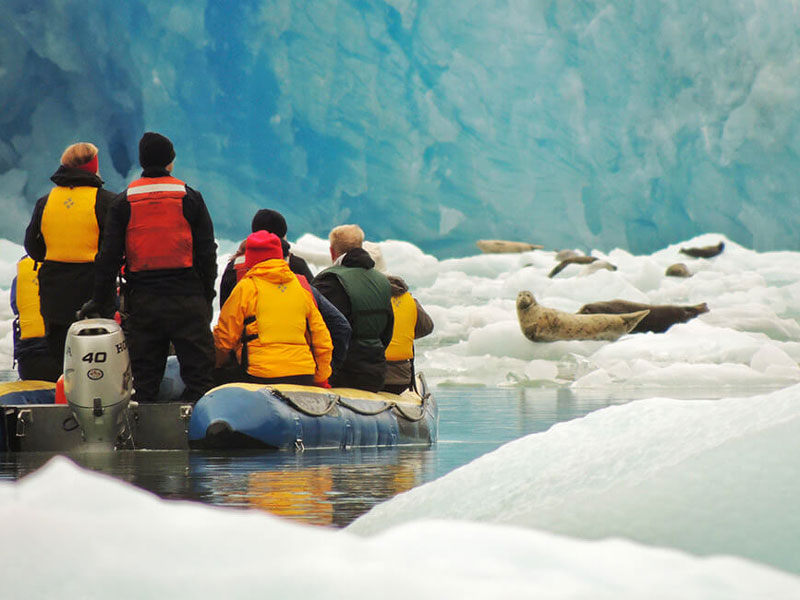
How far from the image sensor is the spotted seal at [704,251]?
17.9 metres

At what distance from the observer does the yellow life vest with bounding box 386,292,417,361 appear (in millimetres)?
5574

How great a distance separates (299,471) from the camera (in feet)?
13.4

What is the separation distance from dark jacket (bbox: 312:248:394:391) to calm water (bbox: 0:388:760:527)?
43 cm

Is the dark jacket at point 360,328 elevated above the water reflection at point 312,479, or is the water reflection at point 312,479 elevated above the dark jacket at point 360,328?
the dark jacket at point 360,328

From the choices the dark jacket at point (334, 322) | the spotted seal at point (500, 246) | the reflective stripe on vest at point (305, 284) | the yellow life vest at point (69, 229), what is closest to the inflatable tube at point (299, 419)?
the dark jacket at point (334, 322)

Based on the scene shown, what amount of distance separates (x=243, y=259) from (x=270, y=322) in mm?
531

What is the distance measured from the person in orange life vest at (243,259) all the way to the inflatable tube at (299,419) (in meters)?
0.53

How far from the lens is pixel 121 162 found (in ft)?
60.7

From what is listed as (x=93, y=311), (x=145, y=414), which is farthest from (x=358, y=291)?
(x=93, y=311)

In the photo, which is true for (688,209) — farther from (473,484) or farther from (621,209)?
(473,484)

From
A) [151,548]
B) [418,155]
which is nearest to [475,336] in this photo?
[418,155]

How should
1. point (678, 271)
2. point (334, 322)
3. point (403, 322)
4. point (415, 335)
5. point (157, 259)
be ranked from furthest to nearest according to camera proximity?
point (678, 271) → point (415, 335) → point (403, 322) → point (334, 322) → point (157, 259)

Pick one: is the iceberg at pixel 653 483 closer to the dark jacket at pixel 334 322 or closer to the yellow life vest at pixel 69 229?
the dark jacket at pixel 334 322

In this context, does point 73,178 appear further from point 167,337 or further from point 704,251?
point 704,251
